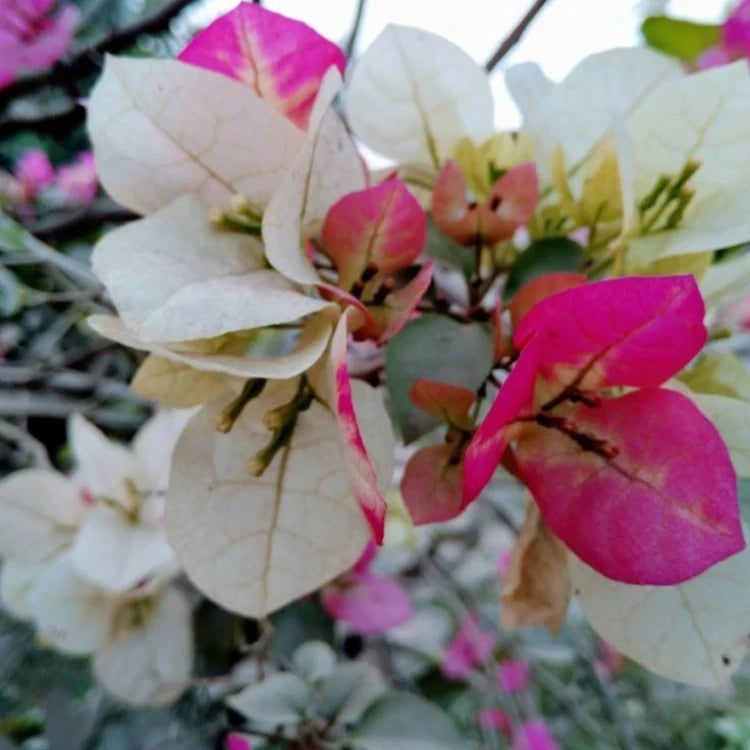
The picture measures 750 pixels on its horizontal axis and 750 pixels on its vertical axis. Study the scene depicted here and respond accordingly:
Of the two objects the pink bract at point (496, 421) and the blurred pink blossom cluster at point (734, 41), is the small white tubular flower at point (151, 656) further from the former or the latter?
the blurred pink blossom cluster at point (734, 41)

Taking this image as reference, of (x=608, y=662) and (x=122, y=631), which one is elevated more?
(x=122, y=631)

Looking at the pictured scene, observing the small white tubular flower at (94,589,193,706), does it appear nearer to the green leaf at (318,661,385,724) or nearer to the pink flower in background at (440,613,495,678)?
the green leaf at (318,661,385,724)

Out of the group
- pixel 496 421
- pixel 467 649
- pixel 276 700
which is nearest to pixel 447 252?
Answer: pixel 496 421

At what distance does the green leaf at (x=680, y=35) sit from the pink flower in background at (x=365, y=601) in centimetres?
47

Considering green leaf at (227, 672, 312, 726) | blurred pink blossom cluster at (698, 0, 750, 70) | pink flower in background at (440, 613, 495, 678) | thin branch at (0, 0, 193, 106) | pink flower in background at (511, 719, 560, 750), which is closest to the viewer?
green leaf at (227, 672, 312, 726)

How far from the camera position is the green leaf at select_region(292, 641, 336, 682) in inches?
19.8

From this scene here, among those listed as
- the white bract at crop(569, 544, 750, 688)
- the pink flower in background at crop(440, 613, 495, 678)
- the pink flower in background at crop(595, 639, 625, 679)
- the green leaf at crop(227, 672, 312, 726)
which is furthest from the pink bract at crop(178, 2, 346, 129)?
the pink flower in background at crop(595, 639, 625, 679)

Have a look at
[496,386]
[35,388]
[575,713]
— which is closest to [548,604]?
[496,386]

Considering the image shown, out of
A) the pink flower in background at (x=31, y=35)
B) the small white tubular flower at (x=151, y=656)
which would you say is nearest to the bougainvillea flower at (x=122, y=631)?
the small white tubular flower at (x=151, y=656)

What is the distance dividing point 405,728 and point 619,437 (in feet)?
1.01

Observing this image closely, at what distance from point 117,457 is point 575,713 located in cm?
70

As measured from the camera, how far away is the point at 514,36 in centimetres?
48

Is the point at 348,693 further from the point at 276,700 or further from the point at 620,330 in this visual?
the point at 620,330

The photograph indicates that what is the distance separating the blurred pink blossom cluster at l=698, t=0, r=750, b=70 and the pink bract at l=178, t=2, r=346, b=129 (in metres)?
0.40
